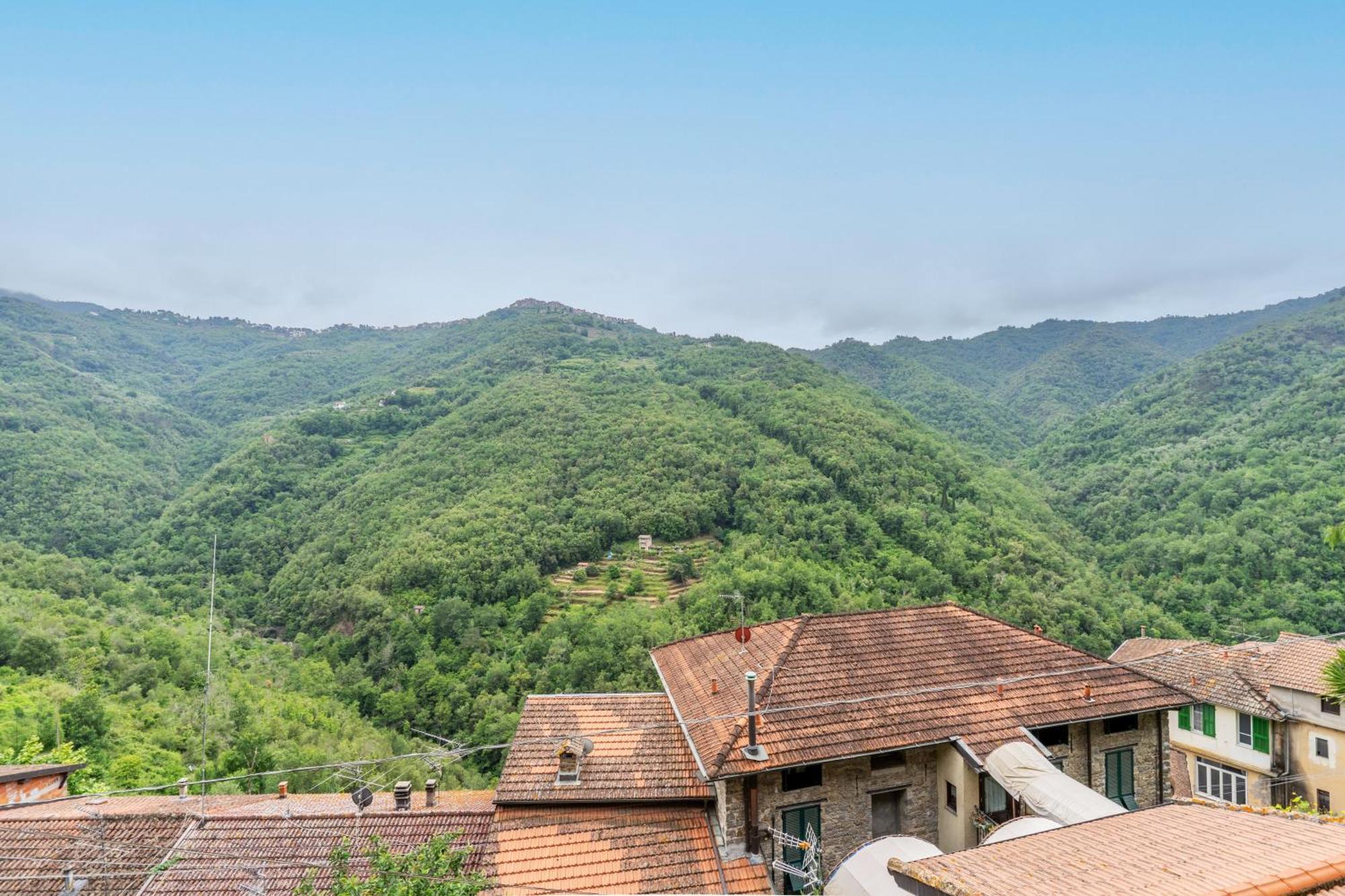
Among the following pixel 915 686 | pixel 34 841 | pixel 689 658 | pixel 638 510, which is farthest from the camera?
pixel 638 510

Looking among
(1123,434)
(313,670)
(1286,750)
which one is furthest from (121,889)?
(1123,434)

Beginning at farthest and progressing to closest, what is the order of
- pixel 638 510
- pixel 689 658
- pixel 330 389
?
1. pixel 330 389
2. pixel 638 510
3. pixel 689 658

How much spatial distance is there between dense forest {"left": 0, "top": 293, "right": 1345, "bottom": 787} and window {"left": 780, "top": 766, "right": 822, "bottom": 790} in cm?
1913

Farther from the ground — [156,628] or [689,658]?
[689,658]

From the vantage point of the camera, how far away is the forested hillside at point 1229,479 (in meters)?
41.5

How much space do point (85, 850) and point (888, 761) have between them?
15.5 m

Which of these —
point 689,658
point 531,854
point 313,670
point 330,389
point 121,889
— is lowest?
point 313,670

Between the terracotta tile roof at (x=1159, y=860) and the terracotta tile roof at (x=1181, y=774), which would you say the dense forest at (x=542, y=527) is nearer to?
the terracotta tile roof at (x=1181, y=774)

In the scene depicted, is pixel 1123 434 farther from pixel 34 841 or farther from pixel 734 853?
pixel 34 841

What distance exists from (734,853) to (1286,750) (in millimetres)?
20785

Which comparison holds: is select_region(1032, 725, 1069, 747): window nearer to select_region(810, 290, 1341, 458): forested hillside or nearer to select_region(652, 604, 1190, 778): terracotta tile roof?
select_region(652, 604, 1190, 778): terracotta tile roof

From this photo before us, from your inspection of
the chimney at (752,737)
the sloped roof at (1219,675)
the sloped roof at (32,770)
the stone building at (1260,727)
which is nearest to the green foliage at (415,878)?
the chimney at (752,737)

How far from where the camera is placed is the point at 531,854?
37.1 feet

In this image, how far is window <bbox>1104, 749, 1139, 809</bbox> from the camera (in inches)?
543
